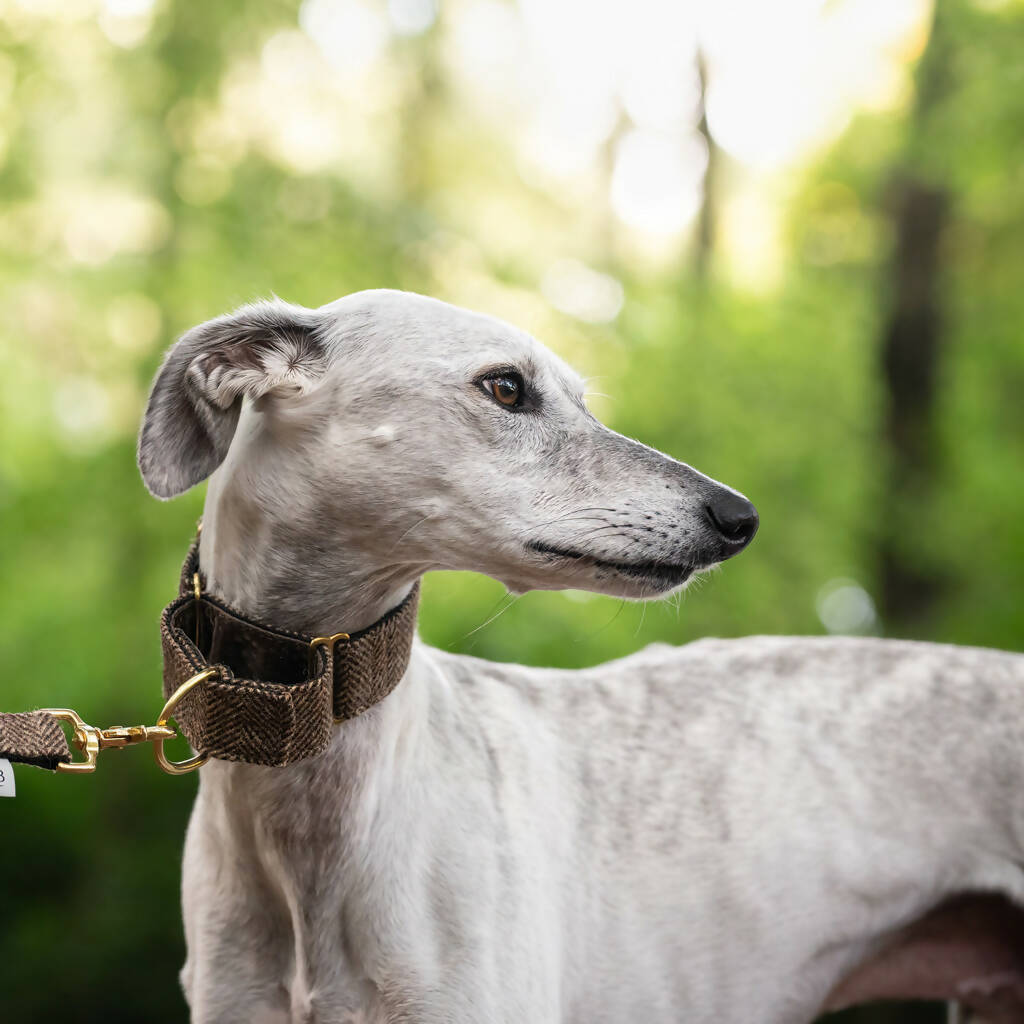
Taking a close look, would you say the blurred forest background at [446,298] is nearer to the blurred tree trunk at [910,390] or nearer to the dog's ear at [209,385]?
the blurred tree trunk at [910,390]

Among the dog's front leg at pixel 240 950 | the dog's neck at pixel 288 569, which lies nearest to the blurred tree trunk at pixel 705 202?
the dog's neck at pixel 288 569

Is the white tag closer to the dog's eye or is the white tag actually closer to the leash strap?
the leash strap

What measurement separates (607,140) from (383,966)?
6.84 meters

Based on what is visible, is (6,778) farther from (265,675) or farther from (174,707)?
(265,675)

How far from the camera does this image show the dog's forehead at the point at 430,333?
2.08m

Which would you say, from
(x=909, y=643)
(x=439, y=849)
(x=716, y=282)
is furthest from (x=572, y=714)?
(x=716, y=282)

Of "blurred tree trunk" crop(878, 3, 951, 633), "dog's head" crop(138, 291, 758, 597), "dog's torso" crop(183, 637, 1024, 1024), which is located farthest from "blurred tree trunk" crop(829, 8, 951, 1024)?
"dog's head" crop(138, 291, 758, 597)

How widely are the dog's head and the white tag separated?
1.72ft

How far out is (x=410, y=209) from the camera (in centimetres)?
550

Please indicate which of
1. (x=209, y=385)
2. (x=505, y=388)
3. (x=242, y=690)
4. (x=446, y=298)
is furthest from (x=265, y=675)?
(x=446, y=298)

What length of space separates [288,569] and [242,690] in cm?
26

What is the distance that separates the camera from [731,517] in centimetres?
207

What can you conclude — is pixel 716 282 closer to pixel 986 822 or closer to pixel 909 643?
pixel 909 643

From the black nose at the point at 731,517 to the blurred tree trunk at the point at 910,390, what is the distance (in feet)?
14.2
